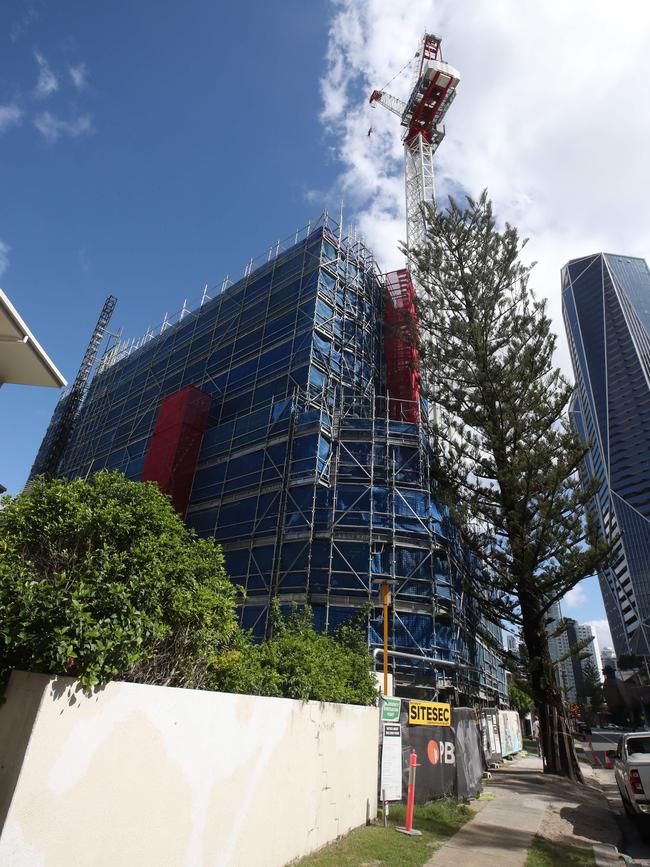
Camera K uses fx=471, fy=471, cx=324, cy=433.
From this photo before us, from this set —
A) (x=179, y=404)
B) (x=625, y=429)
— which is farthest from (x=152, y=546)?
(x=625, y=429)

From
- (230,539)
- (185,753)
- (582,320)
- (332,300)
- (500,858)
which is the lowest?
(500,858)

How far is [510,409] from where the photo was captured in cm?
1764

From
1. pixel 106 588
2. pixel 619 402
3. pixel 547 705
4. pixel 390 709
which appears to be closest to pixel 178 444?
pixel 390 709

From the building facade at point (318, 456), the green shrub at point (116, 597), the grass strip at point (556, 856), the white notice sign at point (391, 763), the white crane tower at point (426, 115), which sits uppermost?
the white crane tower at point (426, 115)

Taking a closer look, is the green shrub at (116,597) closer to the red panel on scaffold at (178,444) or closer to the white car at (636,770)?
the white car at (636,770)

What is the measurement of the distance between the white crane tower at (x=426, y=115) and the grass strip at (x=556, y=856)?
122ft

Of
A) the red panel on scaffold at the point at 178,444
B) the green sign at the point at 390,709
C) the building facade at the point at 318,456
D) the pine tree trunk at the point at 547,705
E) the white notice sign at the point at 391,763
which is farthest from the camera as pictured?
the red panel on scaffold at the point at 178,444

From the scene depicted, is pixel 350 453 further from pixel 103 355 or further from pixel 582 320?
pixel 582 320

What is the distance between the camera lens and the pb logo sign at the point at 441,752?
9.27 metres

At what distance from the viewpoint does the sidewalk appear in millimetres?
6328

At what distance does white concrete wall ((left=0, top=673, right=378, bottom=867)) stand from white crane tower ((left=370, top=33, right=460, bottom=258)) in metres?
37.7

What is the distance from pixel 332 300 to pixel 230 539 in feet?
41.9

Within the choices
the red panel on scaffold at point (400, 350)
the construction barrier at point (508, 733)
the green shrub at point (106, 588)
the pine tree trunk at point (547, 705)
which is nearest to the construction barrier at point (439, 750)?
the green shrub at point (106, 588)

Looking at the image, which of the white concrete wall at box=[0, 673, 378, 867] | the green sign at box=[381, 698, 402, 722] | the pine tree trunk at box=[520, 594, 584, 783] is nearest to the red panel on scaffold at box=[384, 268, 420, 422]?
the pine tree trunk at box=[520, 594, 584, 783]
